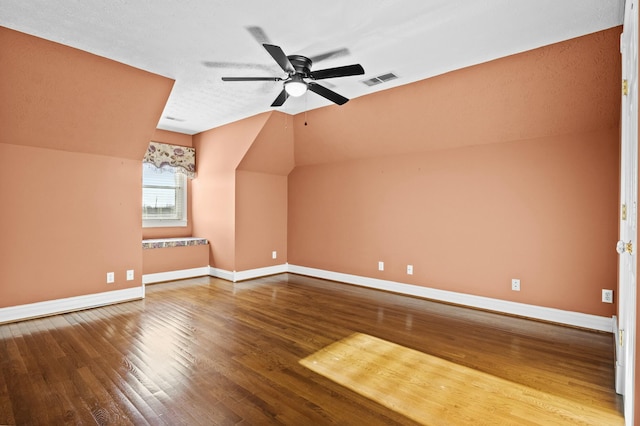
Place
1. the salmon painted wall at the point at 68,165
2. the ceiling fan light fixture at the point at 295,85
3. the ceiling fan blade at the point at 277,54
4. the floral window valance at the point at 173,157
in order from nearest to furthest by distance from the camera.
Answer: the ceiling fan blade at the point at 277,54 → the ceiling fan light fixture at the point at 295,85 → the salmon painted wall at the point at 68,165 → the floral window valance at the point at 173,157

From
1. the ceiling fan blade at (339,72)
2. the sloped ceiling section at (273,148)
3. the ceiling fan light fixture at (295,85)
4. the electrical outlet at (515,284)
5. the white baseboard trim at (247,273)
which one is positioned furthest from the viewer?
the white baseboard trim at (247,273)

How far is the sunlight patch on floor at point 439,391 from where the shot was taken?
2029mm

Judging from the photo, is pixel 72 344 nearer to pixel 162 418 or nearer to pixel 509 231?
pixel 162 418

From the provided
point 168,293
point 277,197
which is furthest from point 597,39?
point 168,293

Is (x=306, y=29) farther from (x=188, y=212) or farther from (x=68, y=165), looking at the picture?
(x=188, y=212)

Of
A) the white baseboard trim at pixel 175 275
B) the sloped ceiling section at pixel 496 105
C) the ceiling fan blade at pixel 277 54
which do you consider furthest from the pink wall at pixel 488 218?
the ceiling fan blade at pixel 277 54

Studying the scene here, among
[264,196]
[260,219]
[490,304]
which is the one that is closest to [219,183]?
[264,196]

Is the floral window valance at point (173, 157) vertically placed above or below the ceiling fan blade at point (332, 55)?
below

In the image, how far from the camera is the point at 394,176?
5.05 m

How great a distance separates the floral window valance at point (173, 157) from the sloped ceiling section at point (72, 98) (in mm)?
1508

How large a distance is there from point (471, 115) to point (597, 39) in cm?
127

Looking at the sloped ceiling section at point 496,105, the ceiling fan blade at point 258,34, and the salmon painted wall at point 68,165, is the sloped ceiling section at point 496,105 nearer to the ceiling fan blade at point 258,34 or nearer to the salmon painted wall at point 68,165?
the ceiling fan blade at point 258,34

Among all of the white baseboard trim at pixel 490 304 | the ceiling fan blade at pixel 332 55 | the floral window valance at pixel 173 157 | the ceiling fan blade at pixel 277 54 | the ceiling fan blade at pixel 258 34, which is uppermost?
the ceiling fan blade at pixel 258 34

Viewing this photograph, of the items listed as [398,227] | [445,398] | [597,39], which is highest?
[597,39]
